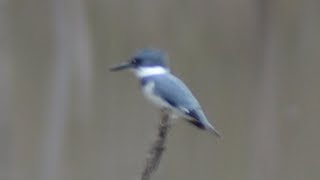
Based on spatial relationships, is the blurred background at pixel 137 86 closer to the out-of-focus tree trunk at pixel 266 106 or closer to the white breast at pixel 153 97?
the out-of-focus tree trunk at pixel 266 106

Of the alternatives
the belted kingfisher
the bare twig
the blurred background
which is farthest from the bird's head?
the blurred background

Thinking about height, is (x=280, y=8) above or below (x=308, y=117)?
above

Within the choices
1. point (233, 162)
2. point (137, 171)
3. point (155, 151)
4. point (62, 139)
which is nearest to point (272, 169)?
point (233, 162)

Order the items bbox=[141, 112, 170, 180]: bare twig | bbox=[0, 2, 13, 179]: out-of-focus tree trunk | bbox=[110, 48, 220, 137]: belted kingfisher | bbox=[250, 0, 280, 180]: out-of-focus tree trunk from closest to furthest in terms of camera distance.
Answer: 1. bbox=[141, 112, 170, 180]: bare twig
2. bbox=[110, 48, 220, 137]: belted kingfisher
3. bbox=[0, 2, 13, 179]: out-of-focus tree trunk
4. bbox=[250, 0, 280, 180]: out-of-focus tree trunk

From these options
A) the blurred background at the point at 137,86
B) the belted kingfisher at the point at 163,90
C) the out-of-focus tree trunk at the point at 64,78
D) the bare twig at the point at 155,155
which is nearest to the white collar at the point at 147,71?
the belted kingfisher at the point at 163,90

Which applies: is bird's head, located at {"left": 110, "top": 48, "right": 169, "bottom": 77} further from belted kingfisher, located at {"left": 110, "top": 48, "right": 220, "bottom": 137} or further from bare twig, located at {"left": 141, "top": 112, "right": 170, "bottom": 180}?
bare twig, located at {"left": 141, "top": 112, "right": 170, "bottom": 180}

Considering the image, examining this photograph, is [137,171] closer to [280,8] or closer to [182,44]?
[182,44]
